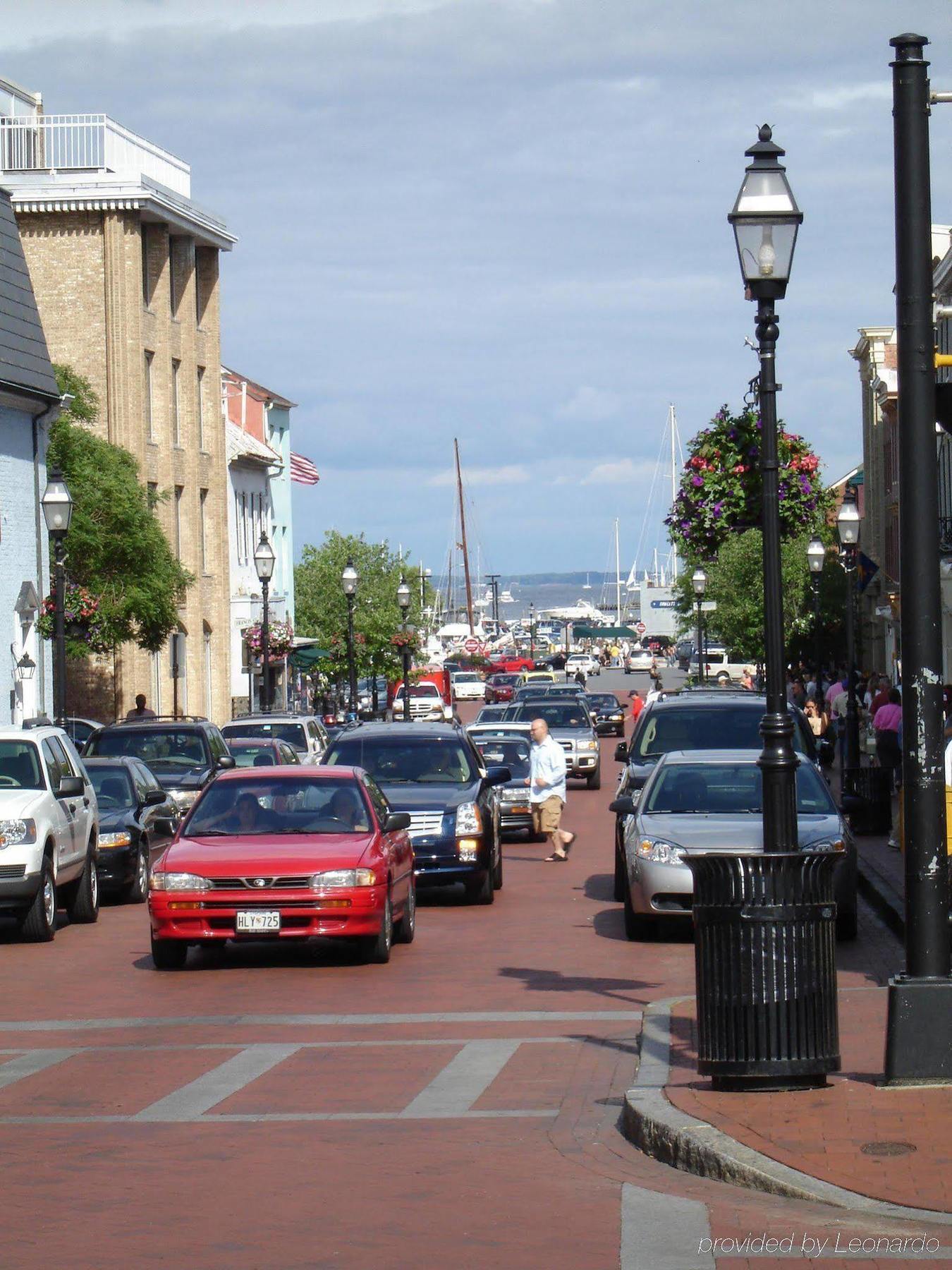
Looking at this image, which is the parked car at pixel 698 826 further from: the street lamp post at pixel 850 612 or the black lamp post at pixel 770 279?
the street lamp post at pixel 850 612

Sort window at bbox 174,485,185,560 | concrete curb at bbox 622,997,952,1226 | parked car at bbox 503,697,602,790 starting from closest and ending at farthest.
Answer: concrete curb at bbox 622,997,952,1226, parked car at bbox 503,697,602,790, window at bbox 174,485,185,560

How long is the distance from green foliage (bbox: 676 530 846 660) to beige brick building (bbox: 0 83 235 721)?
654 inches

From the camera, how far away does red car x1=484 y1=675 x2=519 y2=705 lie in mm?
90250

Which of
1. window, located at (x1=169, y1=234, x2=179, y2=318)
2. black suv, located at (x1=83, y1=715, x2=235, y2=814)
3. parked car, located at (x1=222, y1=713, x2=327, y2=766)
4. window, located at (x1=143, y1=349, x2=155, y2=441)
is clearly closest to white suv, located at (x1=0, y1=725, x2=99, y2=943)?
black suv, located at (x1=83, y1=715, x2=235, y2=814)

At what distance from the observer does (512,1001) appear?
513 inches

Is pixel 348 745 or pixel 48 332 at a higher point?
pixel 48 332

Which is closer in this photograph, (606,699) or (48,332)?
(48,332)

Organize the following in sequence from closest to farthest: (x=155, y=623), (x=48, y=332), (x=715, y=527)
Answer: (x=715, y=527) → (x=155, y=623) → (x=48, y=332)

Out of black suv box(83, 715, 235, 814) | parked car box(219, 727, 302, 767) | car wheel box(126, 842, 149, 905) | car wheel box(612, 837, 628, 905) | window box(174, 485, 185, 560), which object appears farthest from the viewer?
window box(174, 485, 185, 560)

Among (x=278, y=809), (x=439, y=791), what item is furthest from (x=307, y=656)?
(x=278, y=809)

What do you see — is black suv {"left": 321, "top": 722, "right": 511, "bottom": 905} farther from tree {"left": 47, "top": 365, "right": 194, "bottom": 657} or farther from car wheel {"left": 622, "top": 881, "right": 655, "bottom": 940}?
tree {"left": 47, "top": 365, "right": 194, "bottom": 657}

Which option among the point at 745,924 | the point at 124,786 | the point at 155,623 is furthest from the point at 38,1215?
the point at 155,623

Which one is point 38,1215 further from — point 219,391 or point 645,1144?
point 219,391

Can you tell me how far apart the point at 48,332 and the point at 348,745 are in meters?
34.3
